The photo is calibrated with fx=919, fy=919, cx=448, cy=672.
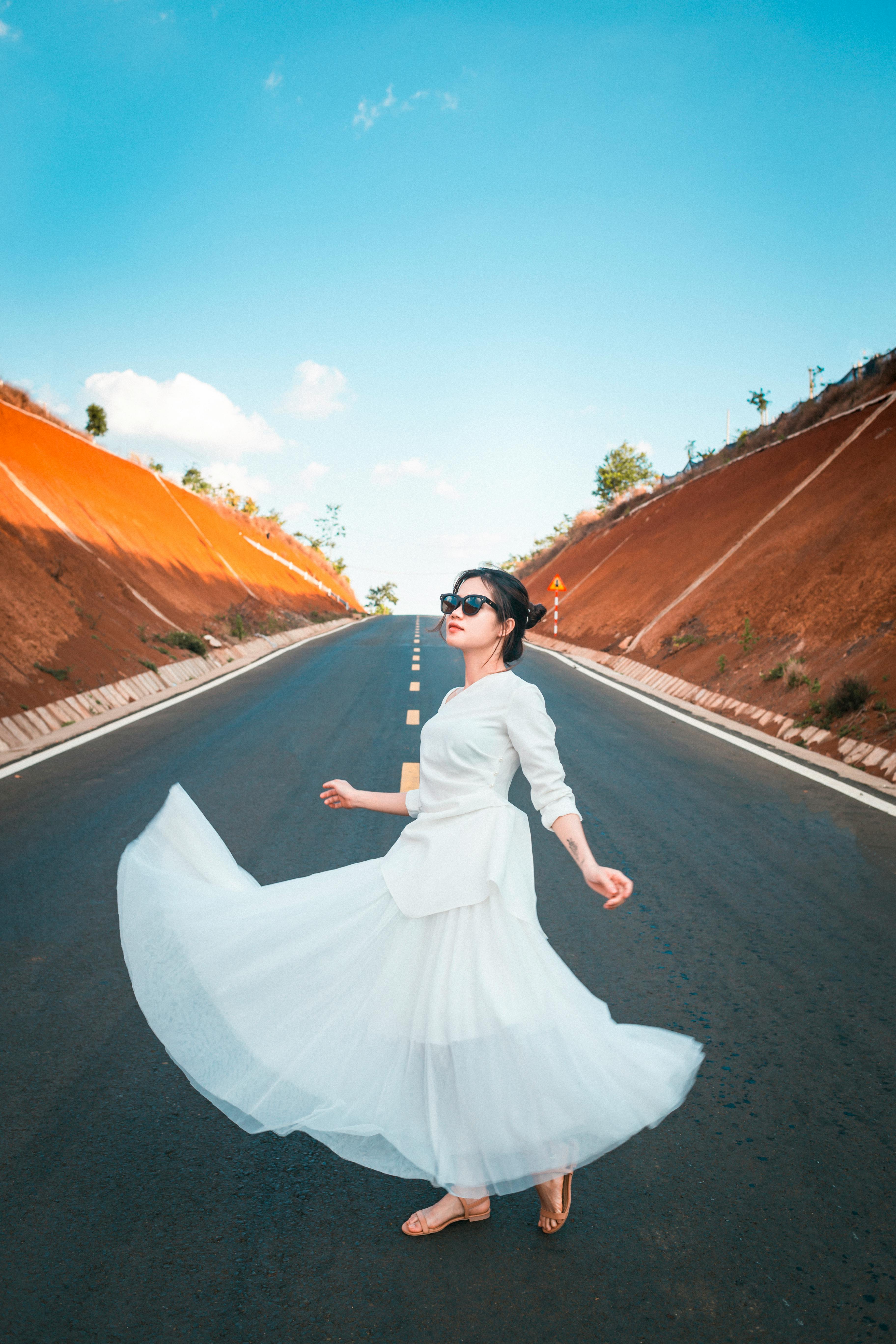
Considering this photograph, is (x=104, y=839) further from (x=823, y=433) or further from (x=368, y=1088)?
(x=823, y=433)

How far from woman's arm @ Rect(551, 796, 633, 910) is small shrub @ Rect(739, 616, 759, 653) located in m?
14.2

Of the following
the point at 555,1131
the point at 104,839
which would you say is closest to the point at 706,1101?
the point at 555,1131

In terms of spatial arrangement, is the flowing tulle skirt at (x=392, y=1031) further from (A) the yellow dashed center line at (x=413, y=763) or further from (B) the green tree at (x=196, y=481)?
(B) the green tree at (x=196, y=481)

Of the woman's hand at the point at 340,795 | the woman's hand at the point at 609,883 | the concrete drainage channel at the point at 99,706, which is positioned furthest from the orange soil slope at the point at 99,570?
the woman's hand at the point at 609,883

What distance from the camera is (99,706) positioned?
42.3 ft

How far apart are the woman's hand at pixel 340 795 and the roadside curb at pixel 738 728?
6356 mm

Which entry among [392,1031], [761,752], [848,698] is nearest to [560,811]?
[392,1031]

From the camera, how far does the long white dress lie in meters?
2.40

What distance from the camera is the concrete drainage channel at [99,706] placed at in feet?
33.5

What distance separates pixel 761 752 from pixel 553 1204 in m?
8.10

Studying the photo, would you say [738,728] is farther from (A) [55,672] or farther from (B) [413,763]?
(A) [55,672]

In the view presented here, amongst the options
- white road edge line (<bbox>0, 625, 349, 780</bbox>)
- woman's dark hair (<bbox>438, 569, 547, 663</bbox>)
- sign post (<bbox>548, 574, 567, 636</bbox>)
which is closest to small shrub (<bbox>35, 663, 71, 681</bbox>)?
white road edge line (<bbox>0, 625, 349, 780</bbox>)

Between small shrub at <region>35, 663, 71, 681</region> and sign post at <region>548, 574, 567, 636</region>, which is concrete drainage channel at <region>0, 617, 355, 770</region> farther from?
sign post at <region>548, 574, 567, 636</region>

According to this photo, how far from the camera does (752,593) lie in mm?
18641
